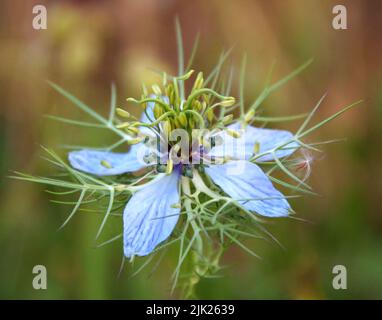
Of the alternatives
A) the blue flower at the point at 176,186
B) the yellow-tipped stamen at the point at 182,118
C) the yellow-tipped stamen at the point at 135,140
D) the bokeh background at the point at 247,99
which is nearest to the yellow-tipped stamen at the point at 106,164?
the blue flower at the point at 176,186

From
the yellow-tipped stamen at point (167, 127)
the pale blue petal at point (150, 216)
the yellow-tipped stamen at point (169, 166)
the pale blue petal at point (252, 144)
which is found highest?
the yellow-tipped stamen at point (167, 127)

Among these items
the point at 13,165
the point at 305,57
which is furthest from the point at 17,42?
the point at 305,57

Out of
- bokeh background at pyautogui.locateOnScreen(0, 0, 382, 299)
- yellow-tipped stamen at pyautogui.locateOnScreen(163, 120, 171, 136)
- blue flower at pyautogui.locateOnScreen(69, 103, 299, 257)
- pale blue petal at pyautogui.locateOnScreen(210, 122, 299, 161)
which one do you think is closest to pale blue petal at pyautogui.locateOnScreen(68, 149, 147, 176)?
blue flower at pyautogui.locateOnScreen(69, 103, 299, 257)

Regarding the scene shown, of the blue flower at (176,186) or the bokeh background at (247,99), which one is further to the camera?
the bokeh background at (247,99)

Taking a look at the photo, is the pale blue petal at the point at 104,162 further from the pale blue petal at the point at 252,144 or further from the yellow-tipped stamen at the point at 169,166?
the pale blue petal at the point at 252,144

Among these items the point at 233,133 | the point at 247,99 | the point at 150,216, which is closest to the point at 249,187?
the point at 233,133

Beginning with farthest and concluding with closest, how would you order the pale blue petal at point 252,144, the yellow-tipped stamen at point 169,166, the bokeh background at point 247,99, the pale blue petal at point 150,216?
the bokeh background at point 247,99
the pale blue petal at point 252,144
the yellow-tipped stamen at point 169,166
the pale blue petal at point 150,216

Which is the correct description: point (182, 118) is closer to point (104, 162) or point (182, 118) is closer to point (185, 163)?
point (185, 163)
